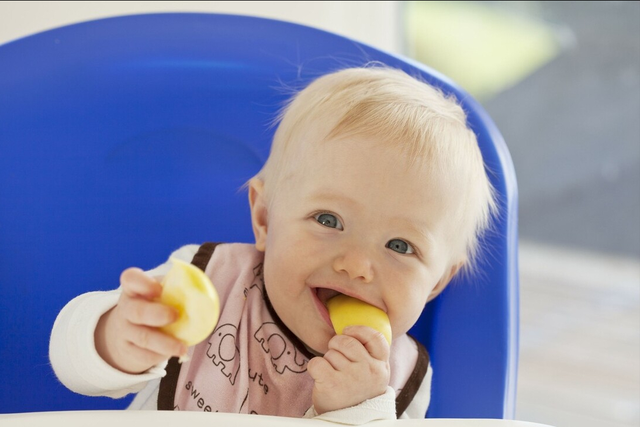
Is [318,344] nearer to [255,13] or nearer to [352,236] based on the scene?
[352,236]

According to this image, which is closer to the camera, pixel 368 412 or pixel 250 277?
pixel 368 412

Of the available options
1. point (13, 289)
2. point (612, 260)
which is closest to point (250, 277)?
point (13, 289)

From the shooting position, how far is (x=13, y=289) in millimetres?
851

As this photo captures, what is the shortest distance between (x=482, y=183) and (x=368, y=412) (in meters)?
0.30

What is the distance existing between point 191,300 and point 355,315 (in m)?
0.24

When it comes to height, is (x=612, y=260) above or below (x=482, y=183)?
above

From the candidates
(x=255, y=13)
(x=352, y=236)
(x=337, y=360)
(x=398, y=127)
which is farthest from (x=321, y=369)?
(x=255, y=13)

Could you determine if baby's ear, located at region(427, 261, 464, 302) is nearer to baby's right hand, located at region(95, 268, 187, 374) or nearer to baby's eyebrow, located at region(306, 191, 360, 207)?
baby's eyebrow, located at region(306, 191, 360, 207)

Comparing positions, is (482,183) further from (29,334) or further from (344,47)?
(29,334)

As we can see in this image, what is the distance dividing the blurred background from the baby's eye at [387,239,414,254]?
3.52ft

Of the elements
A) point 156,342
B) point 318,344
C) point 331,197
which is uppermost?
point 331,197

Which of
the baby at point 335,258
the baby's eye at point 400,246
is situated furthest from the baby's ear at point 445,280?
the baby's eye at point 400,246

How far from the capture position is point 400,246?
76 cm

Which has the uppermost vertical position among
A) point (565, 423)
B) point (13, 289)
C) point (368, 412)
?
point (565, 423)
